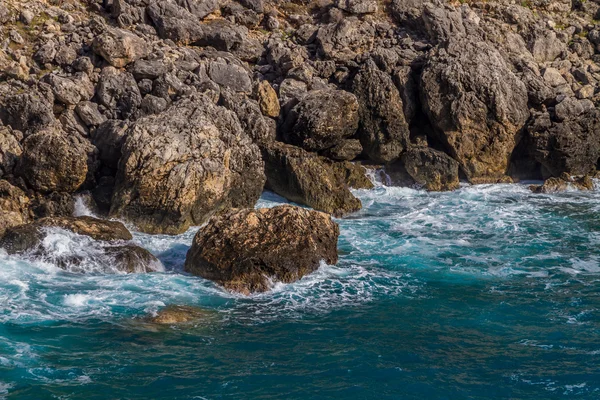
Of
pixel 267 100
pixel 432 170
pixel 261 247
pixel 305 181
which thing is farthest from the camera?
pixel 267 100

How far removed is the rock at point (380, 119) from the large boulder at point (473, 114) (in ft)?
5.79

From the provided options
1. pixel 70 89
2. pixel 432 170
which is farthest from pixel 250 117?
pixel 432 170

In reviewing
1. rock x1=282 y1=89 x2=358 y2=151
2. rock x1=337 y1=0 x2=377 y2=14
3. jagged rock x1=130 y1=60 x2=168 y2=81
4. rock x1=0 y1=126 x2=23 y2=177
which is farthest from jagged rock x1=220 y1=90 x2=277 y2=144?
rock x1=337 y1=0 x2=377 y2=14

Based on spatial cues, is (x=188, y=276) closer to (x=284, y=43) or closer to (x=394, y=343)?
(x=394, y=343)

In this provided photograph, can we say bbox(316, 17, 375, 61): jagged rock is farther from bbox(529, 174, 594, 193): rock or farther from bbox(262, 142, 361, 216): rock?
bbox(529, 174, 594, 193): rock

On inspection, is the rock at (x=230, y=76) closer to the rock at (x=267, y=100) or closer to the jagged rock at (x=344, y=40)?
the rock at (x=267, y=100)

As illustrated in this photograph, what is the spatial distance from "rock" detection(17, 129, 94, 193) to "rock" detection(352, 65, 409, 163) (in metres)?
14.1

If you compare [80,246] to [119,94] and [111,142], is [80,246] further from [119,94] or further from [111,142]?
[119,94]

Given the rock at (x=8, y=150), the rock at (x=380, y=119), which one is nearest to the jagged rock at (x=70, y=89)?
the rock at (x=8, y=150)

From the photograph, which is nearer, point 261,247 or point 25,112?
point 261,247

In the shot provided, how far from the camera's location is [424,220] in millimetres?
28625

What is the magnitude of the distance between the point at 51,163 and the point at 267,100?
11568mm

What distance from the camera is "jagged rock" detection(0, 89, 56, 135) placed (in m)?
29.4

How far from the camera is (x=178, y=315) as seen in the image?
18.0m
